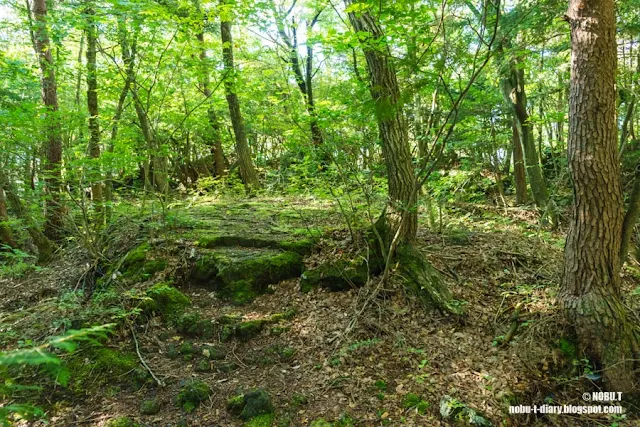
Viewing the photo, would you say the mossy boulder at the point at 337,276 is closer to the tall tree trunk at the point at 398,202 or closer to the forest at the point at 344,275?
the forest at the point at 344,275

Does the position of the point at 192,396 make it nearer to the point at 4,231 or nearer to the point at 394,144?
the point at 394,144

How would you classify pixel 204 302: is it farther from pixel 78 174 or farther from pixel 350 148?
pixel 350 148

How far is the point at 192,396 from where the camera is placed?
3717 mm


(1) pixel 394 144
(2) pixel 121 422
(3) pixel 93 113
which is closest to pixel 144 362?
(2) pixel 121 422

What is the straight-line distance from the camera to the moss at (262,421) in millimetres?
3470

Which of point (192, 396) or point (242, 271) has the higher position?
point (242, 271)

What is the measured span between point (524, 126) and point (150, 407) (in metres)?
9.74

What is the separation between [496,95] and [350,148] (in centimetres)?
626

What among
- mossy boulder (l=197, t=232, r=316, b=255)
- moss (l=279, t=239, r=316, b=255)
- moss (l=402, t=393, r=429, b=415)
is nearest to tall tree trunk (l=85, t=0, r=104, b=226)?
mossy boulder (l=197, t=232, r=316, b=255)

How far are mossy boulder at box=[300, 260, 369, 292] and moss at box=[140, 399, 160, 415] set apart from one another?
252 cm

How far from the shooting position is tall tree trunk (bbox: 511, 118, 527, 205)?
10234mm

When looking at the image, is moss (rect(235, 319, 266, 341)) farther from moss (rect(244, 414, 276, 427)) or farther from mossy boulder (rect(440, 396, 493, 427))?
mossy boulder (rect(440, 396, 493, 427))

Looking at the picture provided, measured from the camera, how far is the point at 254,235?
679 cm

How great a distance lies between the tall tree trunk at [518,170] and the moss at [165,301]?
9553 millimetres
